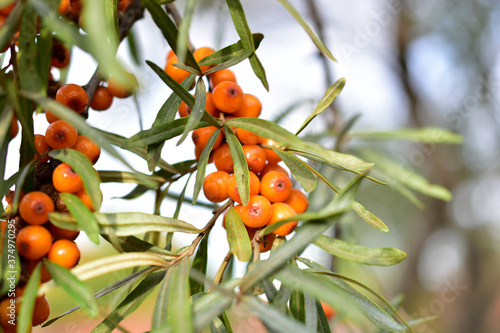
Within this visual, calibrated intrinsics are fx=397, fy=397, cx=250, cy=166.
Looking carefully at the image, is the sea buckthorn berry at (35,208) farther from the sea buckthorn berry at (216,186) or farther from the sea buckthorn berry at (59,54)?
the sea buckthorn berry at (59,54)

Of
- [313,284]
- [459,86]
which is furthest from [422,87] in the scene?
[313,284]

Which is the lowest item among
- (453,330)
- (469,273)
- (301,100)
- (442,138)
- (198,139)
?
(453,330)

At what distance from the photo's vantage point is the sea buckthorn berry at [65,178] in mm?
411

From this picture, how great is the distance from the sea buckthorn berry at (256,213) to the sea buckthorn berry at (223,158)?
0.07 m

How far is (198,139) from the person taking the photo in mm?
523

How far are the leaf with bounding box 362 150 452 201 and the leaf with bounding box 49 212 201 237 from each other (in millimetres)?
615

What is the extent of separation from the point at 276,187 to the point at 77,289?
24cm

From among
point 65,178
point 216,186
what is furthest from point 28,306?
point 216,186

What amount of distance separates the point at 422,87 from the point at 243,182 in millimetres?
2501

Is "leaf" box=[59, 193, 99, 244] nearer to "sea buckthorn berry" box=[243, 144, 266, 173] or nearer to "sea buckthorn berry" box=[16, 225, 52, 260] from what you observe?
"sea buckthorn berry" box=[16, 225, 52, 260]

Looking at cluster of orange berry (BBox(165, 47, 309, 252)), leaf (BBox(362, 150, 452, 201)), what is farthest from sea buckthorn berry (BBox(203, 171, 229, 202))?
leaf (BBox(362, 150, 452, 201))

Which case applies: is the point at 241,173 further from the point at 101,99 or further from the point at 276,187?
the point at 101,99

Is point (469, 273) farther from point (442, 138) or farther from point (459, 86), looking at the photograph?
point (442, 138)

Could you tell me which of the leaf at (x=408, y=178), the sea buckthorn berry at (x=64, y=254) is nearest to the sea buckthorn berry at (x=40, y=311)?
the sea buckthorn berry at (x=64, y=254)
